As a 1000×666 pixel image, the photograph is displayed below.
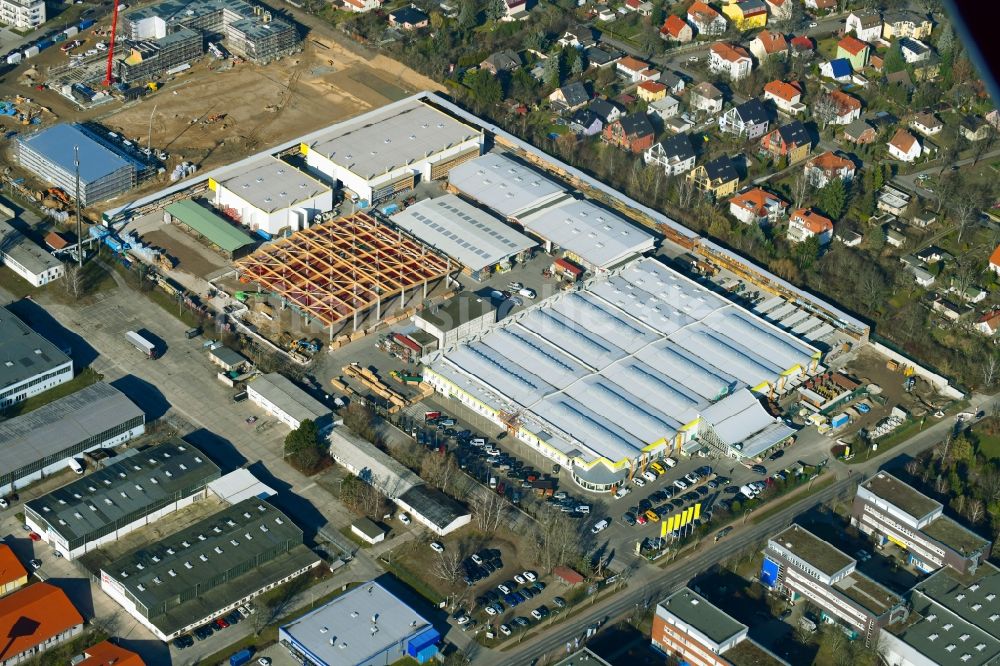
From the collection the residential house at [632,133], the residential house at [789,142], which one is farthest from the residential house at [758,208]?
the residential house at [632,133]

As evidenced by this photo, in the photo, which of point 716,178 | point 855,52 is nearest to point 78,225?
point 716,178

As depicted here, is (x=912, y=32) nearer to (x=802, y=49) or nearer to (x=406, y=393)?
(x=802, y=49)

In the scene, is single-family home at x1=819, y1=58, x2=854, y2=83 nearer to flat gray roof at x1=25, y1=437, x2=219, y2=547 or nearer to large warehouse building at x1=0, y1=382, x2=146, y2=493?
flat gray roof at x1=25, y1=437, x2=219, y2=547

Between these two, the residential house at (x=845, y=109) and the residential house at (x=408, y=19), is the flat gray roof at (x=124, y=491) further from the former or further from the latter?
the residential house at (x=845, y=109)

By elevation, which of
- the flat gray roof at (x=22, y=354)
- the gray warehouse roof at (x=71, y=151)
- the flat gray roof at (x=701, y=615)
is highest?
the flat gray roof at (x=701, y=615)

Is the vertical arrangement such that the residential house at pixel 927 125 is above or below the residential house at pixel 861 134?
above

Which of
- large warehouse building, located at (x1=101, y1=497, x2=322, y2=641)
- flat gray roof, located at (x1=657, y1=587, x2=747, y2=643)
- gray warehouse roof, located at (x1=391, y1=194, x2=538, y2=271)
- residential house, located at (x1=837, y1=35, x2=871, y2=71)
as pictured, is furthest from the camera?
residential house, located at (x1=837, y1=35, x2=871, y2=71)

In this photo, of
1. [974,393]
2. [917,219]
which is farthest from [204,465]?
[917,219]

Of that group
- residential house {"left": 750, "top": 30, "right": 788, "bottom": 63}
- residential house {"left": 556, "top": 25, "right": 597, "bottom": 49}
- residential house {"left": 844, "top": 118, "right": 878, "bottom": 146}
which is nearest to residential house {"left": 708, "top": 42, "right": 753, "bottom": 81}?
residential house {"left": 750, "top": 30, "right": 788, "bottom": 63}
